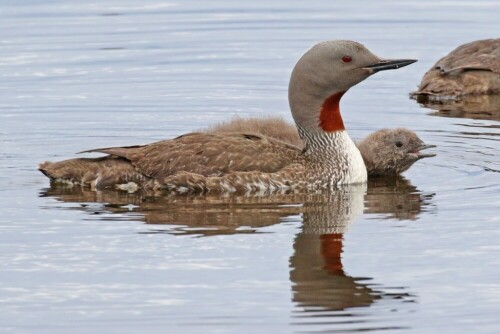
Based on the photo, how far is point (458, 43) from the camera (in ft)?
65.4

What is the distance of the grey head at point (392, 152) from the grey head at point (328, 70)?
1.03m

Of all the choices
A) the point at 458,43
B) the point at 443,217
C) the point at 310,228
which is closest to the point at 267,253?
the point at 310,228

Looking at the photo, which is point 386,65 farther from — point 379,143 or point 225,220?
point 225,220

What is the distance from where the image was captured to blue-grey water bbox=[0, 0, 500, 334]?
904 centimetres

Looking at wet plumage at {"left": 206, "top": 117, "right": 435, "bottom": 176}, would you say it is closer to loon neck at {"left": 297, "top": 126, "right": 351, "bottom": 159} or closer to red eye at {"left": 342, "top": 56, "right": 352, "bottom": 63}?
loon neck at {"left": 297, "top": 126, "right": 351, "bottom": 159}

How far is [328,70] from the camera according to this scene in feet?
40.2

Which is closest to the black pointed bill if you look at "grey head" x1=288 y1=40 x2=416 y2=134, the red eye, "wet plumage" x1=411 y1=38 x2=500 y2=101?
"grey head" x1=288 y1=40 x2=416 y2=134

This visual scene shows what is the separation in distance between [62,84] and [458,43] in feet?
18.1

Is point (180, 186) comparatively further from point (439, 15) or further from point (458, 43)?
point (439, 15)

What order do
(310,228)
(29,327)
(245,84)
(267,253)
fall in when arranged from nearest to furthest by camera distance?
(29,327)
(267,253)
(310,228)
(245,84)

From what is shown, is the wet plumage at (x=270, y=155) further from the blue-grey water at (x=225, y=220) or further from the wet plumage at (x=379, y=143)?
the wet plumage at (x=379, y=143)

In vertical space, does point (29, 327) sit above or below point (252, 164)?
below

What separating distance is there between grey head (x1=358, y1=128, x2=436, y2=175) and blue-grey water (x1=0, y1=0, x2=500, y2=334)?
6.4 inches

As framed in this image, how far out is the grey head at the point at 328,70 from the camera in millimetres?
12266
